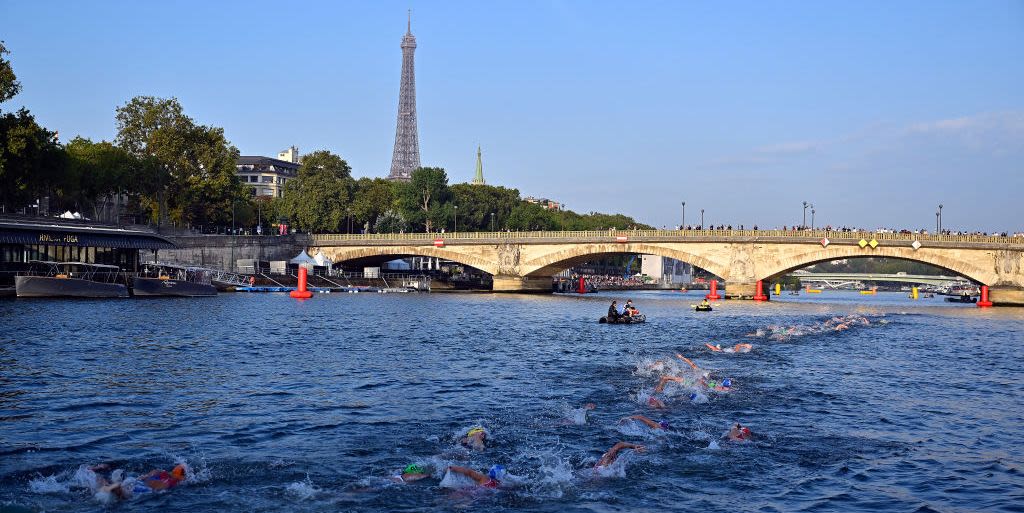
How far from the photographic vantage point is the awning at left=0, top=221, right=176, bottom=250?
7681cm

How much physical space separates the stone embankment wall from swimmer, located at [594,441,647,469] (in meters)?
90.9

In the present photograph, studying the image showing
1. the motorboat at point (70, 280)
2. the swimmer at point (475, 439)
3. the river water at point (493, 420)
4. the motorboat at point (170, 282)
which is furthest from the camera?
the motorboat at point (170, 282)

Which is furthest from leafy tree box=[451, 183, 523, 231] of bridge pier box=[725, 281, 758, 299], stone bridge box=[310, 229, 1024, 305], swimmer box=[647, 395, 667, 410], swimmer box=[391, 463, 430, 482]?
swimmer box=[391, 463, 430, 482]

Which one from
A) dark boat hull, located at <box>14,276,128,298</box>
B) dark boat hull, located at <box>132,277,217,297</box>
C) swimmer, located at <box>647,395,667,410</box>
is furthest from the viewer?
dark boat hull, located at <box>132,277,217,297</box>

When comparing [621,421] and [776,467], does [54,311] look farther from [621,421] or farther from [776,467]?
[776,467]

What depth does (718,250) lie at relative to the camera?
354 ft

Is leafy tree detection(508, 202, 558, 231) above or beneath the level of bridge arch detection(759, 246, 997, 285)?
above

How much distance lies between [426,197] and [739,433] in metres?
143

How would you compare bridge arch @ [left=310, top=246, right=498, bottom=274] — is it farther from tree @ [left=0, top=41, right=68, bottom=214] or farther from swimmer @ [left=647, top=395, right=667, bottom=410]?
swimmer @ [left=647, top=395, right=667, bottom=410]

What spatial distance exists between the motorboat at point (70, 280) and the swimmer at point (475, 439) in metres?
64.1

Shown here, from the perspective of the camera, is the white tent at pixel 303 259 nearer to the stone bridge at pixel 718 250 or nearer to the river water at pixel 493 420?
the stone bridge at pixel 718 250

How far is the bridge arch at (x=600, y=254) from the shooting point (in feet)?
359

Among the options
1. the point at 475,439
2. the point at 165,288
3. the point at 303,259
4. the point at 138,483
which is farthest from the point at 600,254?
the point at 138,483

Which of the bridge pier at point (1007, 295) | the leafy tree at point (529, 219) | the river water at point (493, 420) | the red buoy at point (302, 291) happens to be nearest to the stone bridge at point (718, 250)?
the bridge pier at point (1007, 295)
